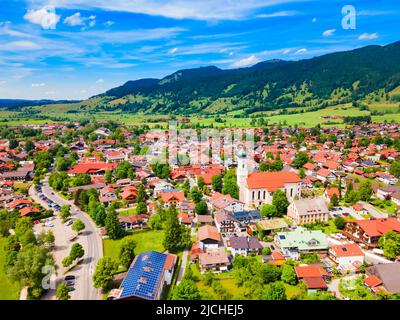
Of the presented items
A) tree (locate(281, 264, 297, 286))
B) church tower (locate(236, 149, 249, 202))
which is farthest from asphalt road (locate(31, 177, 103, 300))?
church tower (locate(236, 149, 249, 202))

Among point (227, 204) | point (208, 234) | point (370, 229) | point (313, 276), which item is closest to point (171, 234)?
point (208, 234)

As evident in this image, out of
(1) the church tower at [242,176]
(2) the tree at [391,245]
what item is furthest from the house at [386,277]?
(1) the church tower at [242,176]

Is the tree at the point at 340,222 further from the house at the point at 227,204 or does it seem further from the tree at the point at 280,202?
the house at the point at 227,204

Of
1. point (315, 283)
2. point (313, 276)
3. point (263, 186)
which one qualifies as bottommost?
point (315, 283)

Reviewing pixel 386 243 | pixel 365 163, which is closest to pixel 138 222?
pixel 386 243

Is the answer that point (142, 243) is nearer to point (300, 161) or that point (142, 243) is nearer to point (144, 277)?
point (144, 277)

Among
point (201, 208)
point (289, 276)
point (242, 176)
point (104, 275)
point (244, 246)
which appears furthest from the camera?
point (242, 176)
